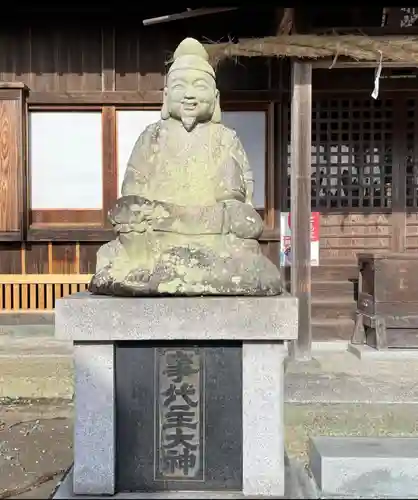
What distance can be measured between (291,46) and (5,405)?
462cm

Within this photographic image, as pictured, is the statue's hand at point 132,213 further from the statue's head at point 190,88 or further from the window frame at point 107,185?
the window frame at point 107,185

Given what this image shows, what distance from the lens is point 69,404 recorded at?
21.0 feet

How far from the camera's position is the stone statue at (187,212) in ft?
11.1

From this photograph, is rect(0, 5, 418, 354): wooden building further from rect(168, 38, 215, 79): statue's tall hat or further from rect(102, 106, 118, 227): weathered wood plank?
rect(168, 38, 215, 79): statue's tall hat

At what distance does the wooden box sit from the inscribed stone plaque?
4.44 metres

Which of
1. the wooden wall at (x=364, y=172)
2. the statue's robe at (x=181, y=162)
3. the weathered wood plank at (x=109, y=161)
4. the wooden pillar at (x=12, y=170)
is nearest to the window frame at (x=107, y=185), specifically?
the weathered wood plank at (x=109, y=161)

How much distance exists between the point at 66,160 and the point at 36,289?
66.9 inches

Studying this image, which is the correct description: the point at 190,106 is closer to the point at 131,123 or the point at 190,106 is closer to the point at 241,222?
the point at 241,222

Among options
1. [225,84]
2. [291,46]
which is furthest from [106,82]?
[291,46]

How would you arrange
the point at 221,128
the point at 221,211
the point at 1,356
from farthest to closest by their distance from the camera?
1. the point at 1,356
2. the point at 221,128
3. the point at 221,211

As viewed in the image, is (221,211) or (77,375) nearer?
(77,375)

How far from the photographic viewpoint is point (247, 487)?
3.33 metres

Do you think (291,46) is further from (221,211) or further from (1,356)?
(1,356)

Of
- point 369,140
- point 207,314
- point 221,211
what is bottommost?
point 207,314
